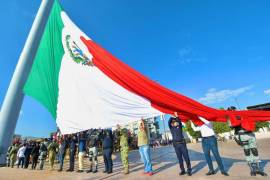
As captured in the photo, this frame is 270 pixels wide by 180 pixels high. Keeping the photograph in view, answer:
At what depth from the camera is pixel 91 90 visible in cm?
682

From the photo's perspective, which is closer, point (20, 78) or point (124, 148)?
point (124, 148)

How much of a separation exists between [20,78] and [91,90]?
626 cm

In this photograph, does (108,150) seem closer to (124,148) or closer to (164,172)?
(124,148)

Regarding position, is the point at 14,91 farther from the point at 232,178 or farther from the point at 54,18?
the point at 232,178

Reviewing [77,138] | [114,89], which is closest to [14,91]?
[77,138]

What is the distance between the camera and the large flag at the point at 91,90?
5.48m

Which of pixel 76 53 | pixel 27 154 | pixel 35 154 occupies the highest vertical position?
pixel 76 53

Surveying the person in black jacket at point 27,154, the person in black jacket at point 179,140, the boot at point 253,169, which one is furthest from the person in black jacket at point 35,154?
the boot at point 253,169

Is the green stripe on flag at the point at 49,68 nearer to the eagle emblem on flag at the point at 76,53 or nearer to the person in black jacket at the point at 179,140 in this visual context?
the eagle emblem on flag at the point at 76,53

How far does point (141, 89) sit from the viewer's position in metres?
5.88

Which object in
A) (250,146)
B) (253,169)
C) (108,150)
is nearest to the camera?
(253,169)

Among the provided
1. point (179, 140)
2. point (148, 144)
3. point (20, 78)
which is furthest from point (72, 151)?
point (179, 140)

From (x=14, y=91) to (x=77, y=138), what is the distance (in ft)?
13.2

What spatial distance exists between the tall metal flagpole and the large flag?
316cm
